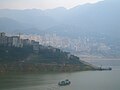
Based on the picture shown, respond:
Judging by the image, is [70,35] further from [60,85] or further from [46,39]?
[60,85]

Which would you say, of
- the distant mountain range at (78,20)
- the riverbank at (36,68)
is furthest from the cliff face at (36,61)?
the distant mountain range at (78,20)

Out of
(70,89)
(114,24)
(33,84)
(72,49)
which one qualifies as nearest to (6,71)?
(33,84)

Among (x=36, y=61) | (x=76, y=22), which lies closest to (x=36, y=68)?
(x=36, y=61)

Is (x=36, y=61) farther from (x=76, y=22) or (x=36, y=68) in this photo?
(x=76, y=22)

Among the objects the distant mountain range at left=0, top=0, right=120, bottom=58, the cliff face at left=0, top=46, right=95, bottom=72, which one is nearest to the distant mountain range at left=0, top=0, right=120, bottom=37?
the distant mountain range at left=0, top=0, right=120, bottom=58

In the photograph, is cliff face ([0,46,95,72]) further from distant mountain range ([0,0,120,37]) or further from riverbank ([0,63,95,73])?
distant mountain range ([0,0,120,37])

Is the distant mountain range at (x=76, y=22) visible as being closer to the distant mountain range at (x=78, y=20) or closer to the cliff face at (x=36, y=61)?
the distant mountain range at (x=78, y=20)
